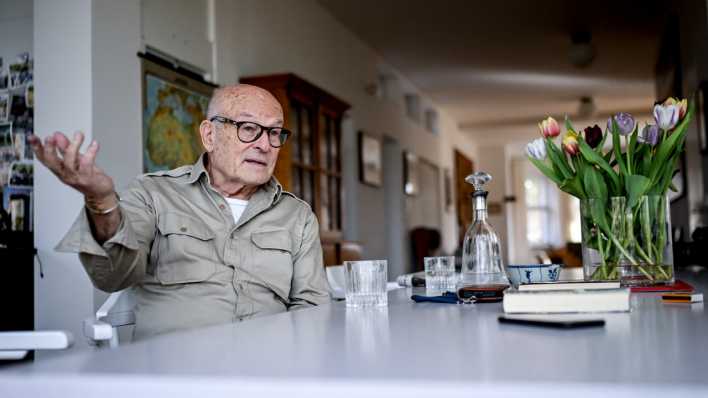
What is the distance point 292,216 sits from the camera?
2.11 meters

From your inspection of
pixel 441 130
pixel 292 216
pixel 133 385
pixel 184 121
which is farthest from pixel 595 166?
pixel 441 130

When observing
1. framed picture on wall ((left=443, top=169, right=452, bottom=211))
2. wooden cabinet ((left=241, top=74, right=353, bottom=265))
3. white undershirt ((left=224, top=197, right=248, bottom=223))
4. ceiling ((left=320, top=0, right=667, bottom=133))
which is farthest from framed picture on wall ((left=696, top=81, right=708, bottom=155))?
framed picture on wall ((left=443, top=169, right=452, bottom=211))

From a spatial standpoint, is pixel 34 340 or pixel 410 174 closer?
pixel 34 340

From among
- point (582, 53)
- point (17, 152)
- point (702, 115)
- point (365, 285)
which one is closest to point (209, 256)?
point (365, 285)

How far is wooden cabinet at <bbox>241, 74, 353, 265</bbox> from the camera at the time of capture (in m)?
4.64

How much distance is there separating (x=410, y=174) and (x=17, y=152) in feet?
19.3

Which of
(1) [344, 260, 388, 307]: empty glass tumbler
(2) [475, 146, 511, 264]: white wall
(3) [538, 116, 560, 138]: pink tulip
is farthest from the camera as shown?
(2) [475, 146, 511, 264]: white wall

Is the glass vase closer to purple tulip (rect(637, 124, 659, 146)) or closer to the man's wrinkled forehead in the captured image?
purple tulip (rect(637, 124, 659, 146))

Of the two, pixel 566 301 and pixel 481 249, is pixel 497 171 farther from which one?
pixel 566 301

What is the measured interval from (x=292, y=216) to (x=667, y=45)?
5497 millimetres

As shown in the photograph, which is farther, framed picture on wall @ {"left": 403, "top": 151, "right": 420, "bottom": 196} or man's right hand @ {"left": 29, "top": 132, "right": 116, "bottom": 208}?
framed picture on wall @ {"left": 403, "top": 151, "right": 420, "bottom": 196}

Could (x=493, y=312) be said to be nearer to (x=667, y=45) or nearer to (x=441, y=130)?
(x=667, y=45)

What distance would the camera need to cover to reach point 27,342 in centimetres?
75

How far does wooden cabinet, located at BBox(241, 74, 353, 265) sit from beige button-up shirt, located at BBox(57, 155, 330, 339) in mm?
2482
